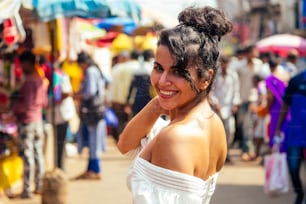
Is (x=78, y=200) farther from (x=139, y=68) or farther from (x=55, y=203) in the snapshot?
(x=139, y=68)

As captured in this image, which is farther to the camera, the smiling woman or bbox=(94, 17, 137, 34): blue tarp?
bbox=(94, 17, 137, 34): blue tarp

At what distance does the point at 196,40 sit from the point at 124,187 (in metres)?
5.69

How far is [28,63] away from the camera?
24.1ft

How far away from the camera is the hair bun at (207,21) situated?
2453 mm

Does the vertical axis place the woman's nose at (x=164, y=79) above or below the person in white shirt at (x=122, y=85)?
above

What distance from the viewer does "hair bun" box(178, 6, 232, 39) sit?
8.05 ft

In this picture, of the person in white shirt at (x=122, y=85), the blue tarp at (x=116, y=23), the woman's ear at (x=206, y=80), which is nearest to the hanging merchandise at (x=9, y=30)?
the woman's ear at (x=206, y=80)

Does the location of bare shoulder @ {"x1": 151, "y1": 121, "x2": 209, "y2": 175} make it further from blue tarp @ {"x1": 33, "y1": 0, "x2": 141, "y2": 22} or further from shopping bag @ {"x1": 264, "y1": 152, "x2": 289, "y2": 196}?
shopping bag @ {"x1": 264, "y1": 152, "x2": 289, "y2": 196}

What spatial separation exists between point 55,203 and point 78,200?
2.63 feet

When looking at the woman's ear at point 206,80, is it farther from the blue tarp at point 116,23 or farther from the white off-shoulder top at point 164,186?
the blue tarp at point 116,23

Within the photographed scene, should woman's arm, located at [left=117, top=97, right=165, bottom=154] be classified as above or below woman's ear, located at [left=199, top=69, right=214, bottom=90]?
below

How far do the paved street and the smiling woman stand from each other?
157 inches

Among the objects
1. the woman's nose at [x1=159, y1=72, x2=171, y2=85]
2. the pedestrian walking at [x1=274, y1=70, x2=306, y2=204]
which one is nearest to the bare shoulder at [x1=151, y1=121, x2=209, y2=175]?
the woman's nose at [x1=159, y1=72, x2=171, y2=85]

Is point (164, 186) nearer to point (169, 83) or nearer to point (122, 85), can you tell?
point (169, 83)
